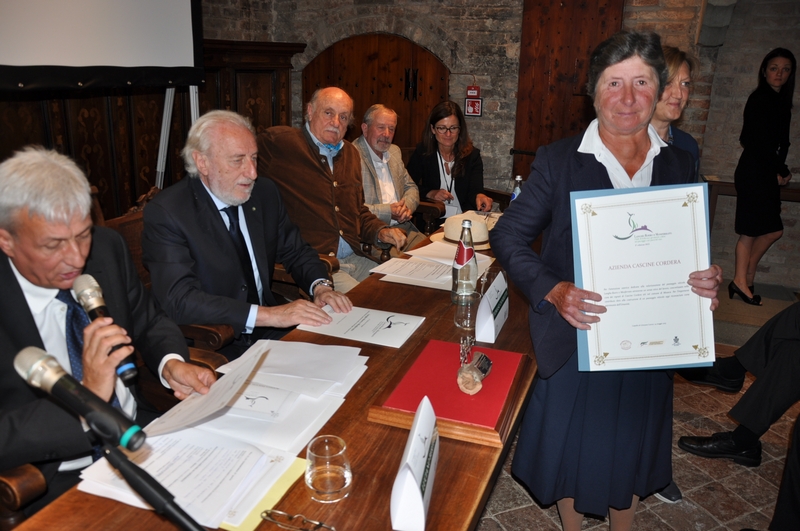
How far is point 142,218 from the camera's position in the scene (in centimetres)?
240

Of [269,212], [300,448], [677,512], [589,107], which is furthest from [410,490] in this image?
[589,107]

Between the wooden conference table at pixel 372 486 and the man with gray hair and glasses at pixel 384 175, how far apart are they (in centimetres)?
218

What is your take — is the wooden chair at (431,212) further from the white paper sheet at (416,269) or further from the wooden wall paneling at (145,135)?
the wooden wall paneling at (145,135)

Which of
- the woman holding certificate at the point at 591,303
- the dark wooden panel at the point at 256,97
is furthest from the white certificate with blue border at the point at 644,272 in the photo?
the dark wooden panel at the point at 256,97

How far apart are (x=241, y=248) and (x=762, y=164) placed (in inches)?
164

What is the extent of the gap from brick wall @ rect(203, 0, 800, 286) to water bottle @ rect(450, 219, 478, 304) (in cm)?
392

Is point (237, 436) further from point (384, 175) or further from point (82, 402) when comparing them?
point (384, 175)

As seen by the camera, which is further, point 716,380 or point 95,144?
point 95,144

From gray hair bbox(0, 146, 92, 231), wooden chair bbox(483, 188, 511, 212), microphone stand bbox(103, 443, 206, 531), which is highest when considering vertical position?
gray hair bbox(0, 146, 92, 231)

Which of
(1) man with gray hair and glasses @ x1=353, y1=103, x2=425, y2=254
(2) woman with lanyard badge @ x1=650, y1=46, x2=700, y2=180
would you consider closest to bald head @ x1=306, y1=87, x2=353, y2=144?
(1) man with gray hair and glasses @ x1=353, y1=103, x2=425, y2=254

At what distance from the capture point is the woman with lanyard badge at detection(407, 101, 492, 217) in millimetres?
4492

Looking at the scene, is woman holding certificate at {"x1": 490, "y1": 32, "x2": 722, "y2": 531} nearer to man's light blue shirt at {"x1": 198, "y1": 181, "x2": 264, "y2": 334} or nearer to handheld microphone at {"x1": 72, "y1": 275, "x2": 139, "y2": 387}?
man's light blue shirt at {"x1": 198, "y1": 181, "x2": 264, "y2": 334}

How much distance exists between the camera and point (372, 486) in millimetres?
1227

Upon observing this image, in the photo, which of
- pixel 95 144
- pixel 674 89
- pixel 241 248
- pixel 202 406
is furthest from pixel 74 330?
pixel 95 144
